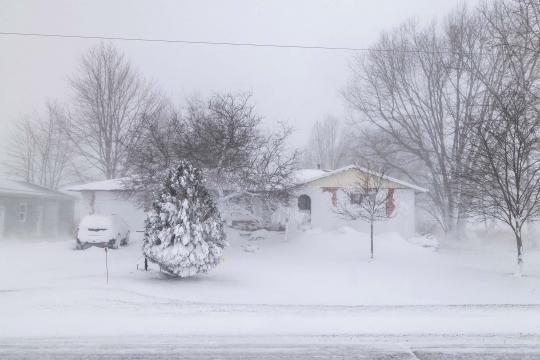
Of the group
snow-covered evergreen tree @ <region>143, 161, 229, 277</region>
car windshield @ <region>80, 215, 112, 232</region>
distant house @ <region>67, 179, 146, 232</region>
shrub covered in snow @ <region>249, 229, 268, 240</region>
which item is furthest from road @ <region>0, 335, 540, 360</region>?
distant house @ <region>67, 179, 146, 232</region>

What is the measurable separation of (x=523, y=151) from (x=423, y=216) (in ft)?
128

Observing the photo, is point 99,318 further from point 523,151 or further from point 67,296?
point 523,151

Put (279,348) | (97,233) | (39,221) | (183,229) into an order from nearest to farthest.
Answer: (279,348) → (183,229) → (97,233) → (39,221)

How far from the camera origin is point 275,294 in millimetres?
12789

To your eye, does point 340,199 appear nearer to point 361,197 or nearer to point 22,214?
point 361,197

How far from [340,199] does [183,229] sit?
1408 cm

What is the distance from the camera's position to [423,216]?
52031 mm

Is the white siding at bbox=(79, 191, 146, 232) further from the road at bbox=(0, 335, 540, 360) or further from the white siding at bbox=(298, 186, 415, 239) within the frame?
the road at bbox=(0, 335, 540, 360)

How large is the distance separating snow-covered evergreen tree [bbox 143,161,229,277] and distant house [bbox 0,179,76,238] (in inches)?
734

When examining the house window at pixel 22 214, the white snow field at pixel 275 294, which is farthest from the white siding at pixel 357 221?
the house window at pixel 22 214

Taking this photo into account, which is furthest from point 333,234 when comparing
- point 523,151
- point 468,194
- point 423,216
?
point 423,216

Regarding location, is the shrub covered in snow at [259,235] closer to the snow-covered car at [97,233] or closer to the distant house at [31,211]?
the snow-covered car at [97,233]

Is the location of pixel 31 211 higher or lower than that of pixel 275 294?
higher

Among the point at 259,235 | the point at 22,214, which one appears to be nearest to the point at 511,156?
the point at 259,235
